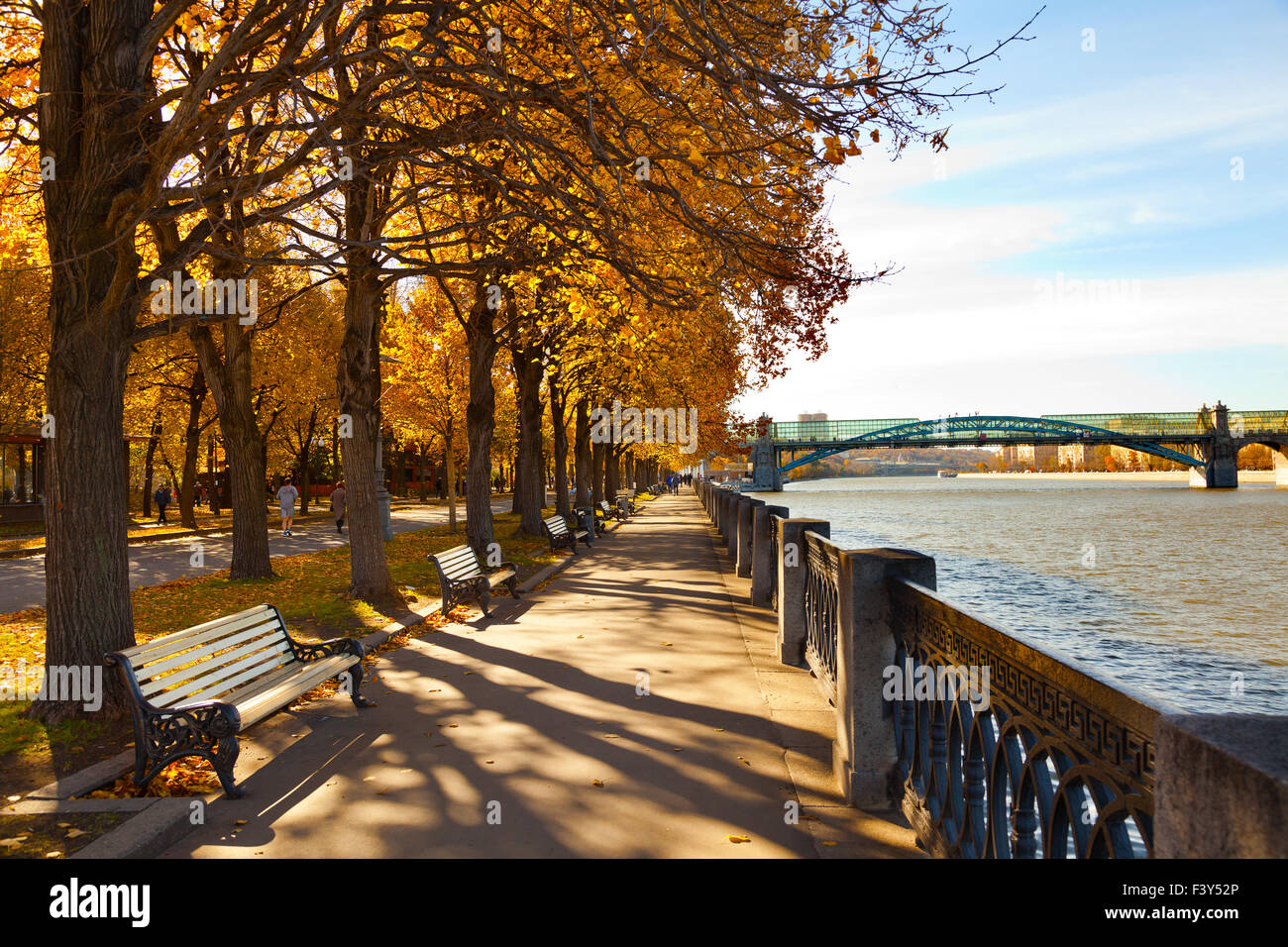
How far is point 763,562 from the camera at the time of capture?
13188 millimetres

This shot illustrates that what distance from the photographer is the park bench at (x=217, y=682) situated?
208 inches

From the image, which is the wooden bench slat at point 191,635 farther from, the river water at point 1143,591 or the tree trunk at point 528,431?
the tree trunk at point 528,431

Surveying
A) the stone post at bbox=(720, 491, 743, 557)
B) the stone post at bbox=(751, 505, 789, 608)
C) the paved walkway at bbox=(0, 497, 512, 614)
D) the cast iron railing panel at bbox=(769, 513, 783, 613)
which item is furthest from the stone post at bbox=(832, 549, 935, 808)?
the stone post at bbox=(720, 491, 743, 557)

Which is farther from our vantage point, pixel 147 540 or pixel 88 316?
pixel 147 540

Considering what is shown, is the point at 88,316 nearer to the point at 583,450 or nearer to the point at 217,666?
the point at 217,666

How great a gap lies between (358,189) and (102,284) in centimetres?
586

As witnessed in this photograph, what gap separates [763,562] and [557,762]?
Answer: 25.6 feet

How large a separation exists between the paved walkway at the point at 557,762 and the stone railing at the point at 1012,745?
1.36 ft

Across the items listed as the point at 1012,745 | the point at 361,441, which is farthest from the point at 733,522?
the point at 1012,745

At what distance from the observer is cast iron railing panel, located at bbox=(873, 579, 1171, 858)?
8.17 ft

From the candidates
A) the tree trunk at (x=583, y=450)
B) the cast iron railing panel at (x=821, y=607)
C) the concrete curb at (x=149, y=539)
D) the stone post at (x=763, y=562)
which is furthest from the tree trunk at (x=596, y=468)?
the cast iron railing panel at (x=821, y=607)

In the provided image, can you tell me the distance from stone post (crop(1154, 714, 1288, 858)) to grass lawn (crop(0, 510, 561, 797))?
5921 millimetres

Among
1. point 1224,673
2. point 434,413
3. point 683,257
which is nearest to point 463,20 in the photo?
point 683,257
